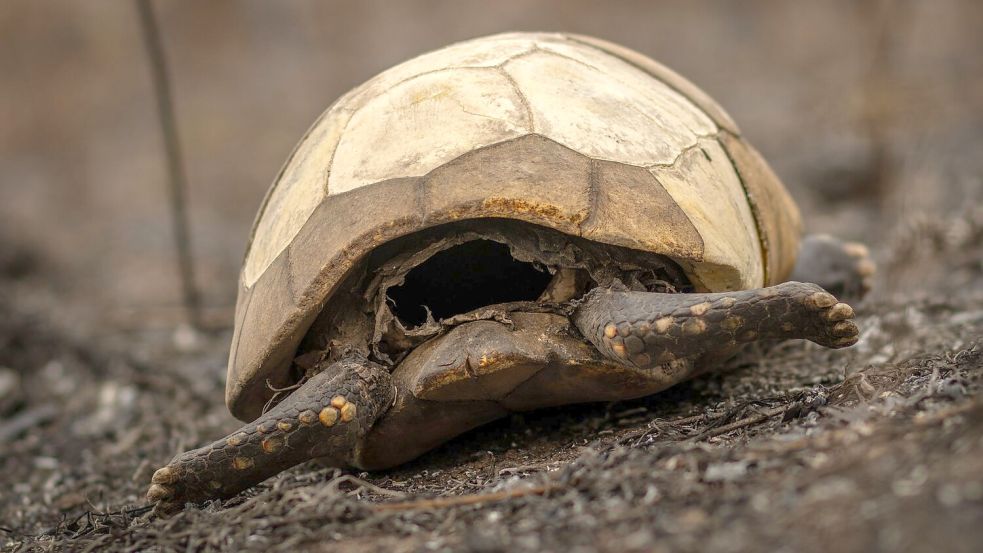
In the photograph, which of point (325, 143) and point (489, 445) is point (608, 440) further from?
point (325, 143)

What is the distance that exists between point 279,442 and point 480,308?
2.16ft

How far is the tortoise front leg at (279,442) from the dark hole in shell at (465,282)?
1.62ft

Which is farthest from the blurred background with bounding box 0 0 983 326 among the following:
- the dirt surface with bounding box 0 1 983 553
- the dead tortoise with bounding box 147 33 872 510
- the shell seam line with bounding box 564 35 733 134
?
the dead tortoise with bounding box 147 33 872 510

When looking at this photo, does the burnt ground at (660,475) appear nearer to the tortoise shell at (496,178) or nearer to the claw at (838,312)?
the claw at (838,312)

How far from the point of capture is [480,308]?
2721mm

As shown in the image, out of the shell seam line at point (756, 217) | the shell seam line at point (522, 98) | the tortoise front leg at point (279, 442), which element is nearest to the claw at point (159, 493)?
the tortoise front leg at point (279, 442)

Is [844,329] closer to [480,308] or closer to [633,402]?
[633,402]

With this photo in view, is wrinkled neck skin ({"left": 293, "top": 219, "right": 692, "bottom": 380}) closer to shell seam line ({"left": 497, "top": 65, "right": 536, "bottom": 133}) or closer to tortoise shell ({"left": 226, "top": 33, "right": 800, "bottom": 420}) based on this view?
tortoise shell ({"left": 226, "top": 33, "right": 800, "bottom": 420})

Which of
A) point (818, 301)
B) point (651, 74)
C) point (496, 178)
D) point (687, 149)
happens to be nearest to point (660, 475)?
point (818, 301)

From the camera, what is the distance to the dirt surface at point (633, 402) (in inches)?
69.3

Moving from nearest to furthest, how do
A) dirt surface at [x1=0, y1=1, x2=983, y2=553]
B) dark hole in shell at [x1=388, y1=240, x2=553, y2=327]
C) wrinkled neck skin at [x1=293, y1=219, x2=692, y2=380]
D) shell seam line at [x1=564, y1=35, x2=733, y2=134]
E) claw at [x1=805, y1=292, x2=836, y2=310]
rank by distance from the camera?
dirt surface at [x1=0, y1=1, x2=983, y2=553], claw at [x1=805, y1=292, x2=836, y2=310], wrinkled neck skin at [x1=293, y1=219, x2=692, y2=380], dark hole in shell at [x1=388, y1=240, x2=553, y2=327], shell seam line at [x1=564, y1=35, x2=733, y2=134]

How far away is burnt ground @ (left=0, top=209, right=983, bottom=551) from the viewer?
1.63 meters

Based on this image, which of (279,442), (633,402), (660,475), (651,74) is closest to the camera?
(660,475)

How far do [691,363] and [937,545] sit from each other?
1285mm
